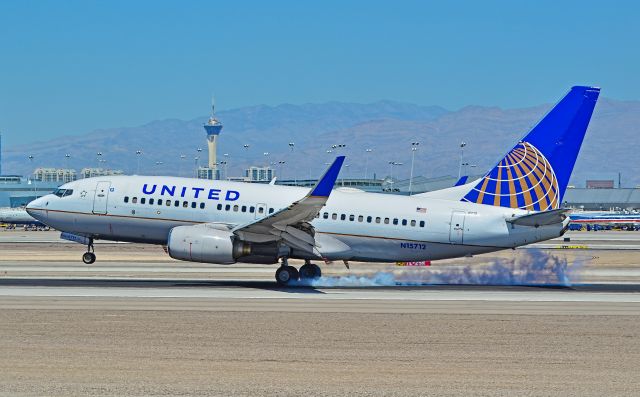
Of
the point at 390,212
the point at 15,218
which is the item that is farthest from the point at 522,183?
the point at 15,218

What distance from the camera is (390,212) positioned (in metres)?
44.8

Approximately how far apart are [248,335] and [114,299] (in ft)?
32.5

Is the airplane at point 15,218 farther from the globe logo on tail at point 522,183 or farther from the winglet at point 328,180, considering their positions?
the winglet at point 328,180

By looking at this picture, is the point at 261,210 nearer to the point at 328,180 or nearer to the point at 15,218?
the point at 328,180

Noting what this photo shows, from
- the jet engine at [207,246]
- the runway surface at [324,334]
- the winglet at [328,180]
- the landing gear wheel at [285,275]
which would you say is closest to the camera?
the runway surface at [324,334]

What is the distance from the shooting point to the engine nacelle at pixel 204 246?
41.6 meters

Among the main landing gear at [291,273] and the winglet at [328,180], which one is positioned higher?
the winglet at [328,180]

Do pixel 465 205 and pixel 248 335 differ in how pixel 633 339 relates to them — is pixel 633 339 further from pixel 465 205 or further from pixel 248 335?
pixel 465 205

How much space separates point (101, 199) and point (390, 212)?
1323 centimetres

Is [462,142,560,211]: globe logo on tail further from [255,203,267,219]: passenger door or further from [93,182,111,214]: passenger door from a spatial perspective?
[93,182,111,214]: passenger door

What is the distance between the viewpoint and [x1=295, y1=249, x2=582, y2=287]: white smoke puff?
45.5 meters

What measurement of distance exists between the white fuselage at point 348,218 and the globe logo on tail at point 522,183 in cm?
62

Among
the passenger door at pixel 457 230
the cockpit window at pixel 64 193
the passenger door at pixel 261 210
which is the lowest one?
the passenger door at pixel 457 230

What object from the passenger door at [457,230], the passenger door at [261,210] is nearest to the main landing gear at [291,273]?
the passenger door at [261,210]
